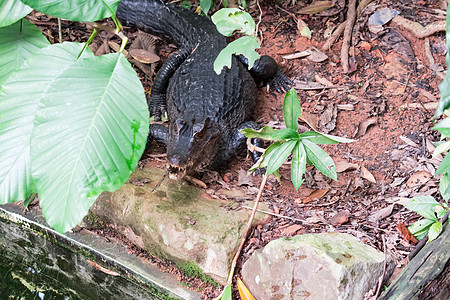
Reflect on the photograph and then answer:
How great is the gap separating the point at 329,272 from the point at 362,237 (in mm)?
438

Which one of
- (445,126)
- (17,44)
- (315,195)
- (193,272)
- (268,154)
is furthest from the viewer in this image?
(315,195)

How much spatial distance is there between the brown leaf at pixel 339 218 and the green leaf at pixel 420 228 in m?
0.37

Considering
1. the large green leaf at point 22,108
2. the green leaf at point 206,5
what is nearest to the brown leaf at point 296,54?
the green leaf at point 206,5

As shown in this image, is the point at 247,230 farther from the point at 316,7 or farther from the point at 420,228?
the point at 316,7

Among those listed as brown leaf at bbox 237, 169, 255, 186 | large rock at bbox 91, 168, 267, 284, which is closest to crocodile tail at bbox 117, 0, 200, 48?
brown leaf at bbox 237, 169, 255, 186

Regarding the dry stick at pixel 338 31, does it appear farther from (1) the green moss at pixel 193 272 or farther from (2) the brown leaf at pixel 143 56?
(1) the green moss at pixel 193 272

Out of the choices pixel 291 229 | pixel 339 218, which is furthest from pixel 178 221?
pixel 339 218

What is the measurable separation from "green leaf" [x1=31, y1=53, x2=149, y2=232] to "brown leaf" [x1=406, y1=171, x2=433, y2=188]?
75.7 inches

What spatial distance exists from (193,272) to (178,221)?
0.30 m

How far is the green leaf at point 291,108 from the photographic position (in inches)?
84.4

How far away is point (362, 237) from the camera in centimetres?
249

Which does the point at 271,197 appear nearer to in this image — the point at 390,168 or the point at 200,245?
the point at 200,245

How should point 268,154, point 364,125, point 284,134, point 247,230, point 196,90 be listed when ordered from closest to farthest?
point 284,134 < point 268,154 < point 247,230 < point 364,125 < point 196,90

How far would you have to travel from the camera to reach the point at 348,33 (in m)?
3.92
